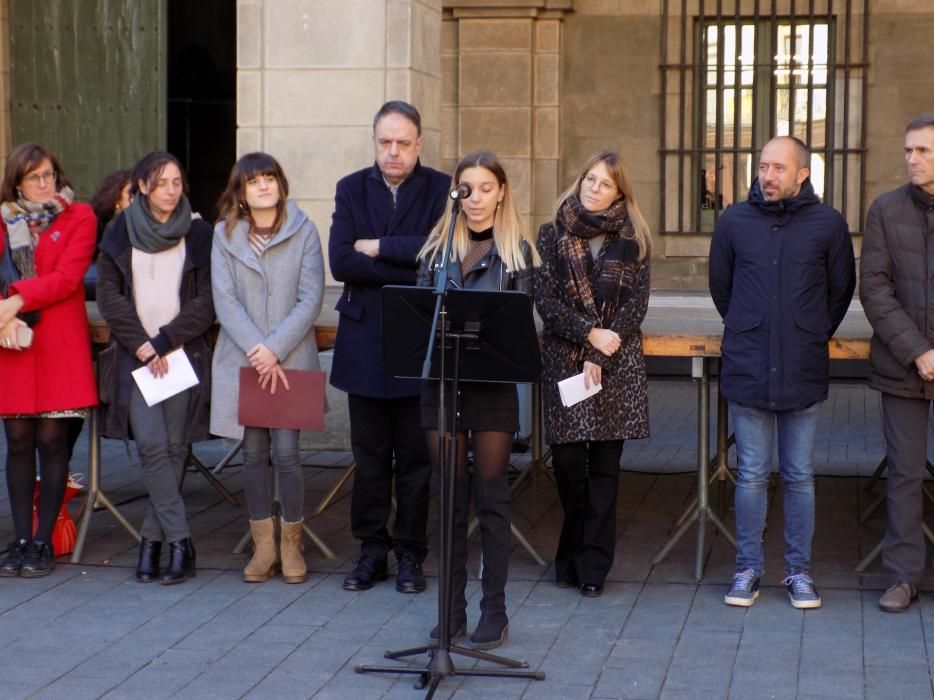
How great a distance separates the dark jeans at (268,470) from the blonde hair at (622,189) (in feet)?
4.99

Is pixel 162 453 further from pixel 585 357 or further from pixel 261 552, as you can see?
pixel 585 357

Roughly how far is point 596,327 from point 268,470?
159cm

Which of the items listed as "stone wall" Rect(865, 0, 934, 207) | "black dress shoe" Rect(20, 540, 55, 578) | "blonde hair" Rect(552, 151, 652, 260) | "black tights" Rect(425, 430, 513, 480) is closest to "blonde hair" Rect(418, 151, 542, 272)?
"blonde hair" Rect(552, 151, 652, 260)

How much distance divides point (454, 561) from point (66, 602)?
70.9 inches

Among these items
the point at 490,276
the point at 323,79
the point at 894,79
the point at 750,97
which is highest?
the point at 894,79

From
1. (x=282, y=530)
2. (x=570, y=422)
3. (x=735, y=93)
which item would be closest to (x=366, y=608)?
(x=282, y=530)

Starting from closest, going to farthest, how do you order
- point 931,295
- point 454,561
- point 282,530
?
point 454,561 < point 931,295 < point 282,530

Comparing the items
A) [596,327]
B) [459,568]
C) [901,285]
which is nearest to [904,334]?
[901,285]

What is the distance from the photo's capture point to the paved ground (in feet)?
17.6

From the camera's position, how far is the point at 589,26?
15789mm

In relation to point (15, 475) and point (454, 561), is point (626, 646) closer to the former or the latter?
point (454, 561)

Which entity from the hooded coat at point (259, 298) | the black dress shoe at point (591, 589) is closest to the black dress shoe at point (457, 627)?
the black dress shoe at point (591, 589)

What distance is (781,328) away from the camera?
6.24 m

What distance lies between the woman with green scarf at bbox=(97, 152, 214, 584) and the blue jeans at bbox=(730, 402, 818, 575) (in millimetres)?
2348
